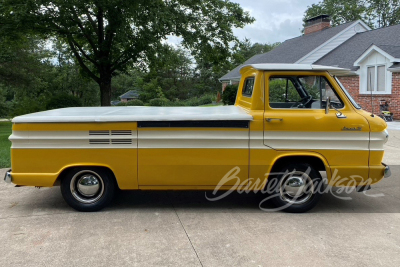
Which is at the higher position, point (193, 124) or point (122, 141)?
point (193, 124)

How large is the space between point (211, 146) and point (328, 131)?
1.59 meters

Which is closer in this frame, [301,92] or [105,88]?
[301,92]

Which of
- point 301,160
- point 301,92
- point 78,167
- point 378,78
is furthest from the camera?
point 378,78

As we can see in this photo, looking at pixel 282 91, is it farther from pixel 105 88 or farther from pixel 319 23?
pixel 319 23

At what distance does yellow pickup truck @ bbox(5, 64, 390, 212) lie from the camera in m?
5.36

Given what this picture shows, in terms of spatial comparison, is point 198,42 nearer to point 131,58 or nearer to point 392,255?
point 131,58

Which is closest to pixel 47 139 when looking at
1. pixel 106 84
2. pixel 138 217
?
pixel 138 217

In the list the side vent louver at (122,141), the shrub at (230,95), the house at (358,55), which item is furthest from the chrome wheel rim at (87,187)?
the shrub at (230,95)

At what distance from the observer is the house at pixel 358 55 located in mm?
19438

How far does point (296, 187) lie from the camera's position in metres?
5.60

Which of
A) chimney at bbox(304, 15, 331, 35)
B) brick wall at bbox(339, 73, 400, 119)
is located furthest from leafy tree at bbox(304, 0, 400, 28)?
brick wall at bbox(339, 73, 400, 119)

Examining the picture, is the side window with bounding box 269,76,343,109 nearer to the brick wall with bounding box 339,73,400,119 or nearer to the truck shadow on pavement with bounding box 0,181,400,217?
the truck shadow on pavement with bounding box 0,181,400,217

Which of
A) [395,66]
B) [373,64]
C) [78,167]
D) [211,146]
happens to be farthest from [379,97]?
[78,167]

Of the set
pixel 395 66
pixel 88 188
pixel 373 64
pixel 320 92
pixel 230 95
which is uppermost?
pixel 373 64
